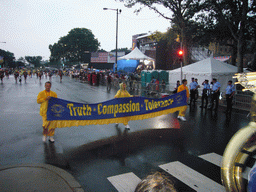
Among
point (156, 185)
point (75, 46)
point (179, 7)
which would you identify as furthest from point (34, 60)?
point (156, 185)

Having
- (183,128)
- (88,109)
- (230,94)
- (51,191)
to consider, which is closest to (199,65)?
(230,94)

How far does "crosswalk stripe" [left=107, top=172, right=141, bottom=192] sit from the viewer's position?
13.5 ft

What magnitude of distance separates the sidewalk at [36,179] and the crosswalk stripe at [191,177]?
212cm

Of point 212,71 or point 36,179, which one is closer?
point 36,179

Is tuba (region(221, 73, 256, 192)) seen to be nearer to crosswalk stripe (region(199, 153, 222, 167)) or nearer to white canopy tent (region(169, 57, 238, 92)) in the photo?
crosswalk stripe (region(199, 153, 222, 167))

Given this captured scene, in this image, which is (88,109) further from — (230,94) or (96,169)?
(230,94)

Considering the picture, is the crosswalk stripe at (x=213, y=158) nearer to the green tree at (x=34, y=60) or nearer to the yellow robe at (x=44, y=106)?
the yellow robe at (x=44, y=106)

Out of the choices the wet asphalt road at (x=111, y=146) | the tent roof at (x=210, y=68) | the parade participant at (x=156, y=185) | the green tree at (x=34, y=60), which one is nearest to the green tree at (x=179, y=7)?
the tent roof at (x=210, y=68)

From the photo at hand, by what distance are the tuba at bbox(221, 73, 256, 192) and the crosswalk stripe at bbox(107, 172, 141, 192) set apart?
7.86ft

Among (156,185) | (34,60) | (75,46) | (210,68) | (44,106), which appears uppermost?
(75,46)

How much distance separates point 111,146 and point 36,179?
2.61 metres

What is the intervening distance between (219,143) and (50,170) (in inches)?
210

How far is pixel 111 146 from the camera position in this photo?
6.38 m

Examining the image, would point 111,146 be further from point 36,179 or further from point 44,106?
point 36,179
